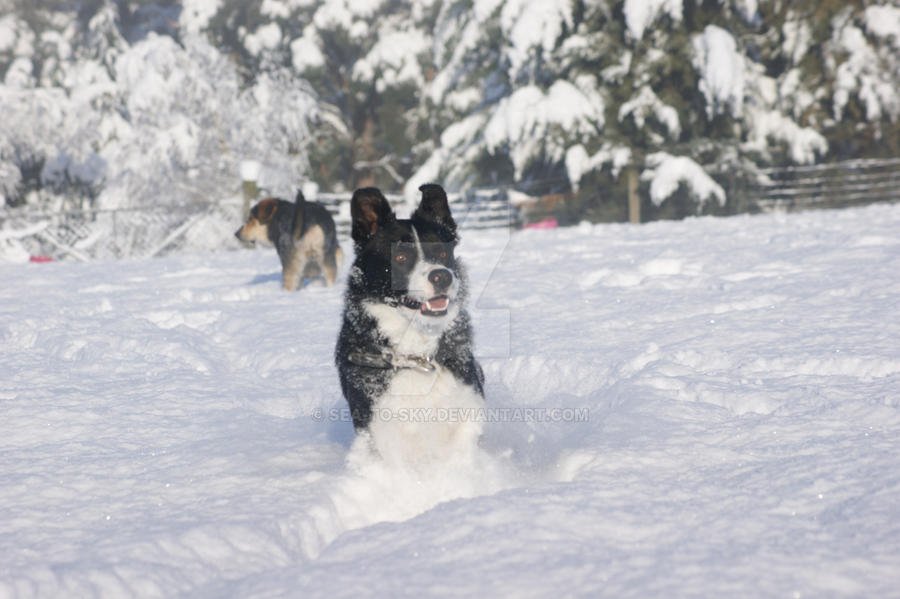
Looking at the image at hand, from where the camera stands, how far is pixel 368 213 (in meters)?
3.72

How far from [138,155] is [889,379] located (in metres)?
24.7

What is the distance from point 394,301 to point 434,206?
643mm

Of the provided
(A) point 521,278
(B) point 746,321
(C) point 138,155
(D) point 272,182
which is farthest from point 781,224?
(C) point 138,155

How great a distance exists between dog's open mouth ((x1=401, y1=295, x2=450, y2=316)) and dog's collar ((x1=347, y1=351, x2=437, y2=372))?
0.73 feet

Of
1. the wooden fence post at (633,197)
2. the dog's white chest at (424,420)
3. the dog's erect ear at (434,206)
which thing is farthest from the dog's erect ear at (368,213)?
the wooden fence post at (633,197)

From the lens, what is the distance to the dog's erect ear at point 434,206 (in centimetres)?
384

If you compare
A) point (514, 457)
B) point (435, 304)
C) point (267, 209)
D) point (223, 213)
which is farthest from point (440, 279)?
point (223, 213)

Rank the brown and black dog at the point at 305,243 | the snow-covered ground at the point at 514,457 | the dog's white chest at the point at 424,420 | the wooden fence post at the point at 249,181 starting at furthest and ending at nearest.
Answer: the wooden fence post at the point at 249,181, the brown and black dog at the point at 305,243, the dog's white chest at the point at 424,420, the snow-covered ground at the point at 514,457

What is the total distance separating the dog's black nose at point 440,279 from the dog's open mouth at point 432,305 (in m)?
0.05

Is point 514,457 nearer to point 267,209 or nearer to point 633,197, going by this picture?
point 267,209

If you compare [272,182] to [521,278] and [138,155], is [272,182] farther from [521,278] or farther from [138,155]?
[521,278]

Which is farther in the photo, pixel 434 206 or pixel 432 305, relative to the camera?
pixel 434 206

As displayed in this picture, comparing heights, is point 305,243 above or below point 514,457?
above

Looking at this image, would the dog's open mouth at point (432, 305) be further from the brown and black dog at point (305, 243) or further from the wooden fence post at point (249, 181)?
the wooden fence post at point (249, 181)
